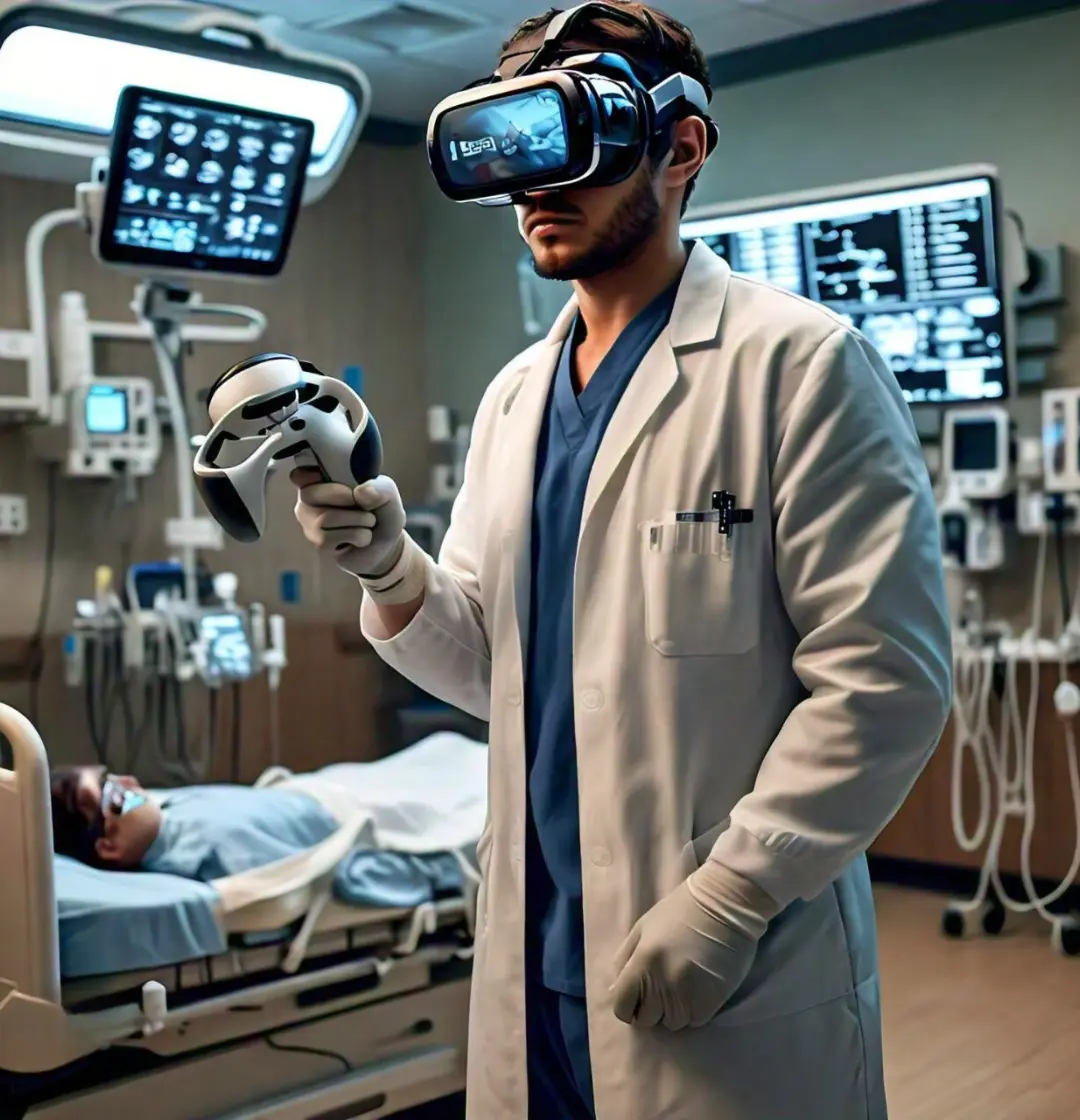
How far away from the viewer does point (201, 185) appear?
337 cm

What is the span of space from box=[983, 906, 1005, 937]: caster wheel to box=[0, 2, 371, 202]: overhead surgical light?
271 cm

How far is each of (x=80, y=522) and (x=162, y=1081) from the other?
7.32 ft

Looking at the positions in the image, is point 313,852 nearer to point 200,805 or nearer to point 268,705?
point 200,805

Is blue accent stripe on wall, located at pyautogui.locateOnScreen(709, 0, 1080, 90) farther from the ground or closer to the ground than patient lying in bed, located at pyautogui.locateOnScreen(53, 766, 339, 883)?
farther from the ground

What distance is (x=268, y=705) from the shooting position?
480 cm

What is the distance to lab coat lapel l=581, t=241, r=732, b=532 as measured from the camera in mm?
1334

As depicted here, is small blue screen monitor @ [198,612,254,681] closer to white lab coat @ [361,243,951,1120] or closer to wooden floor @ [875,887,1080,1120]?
wooden floor @ [875,887,1080,1120]

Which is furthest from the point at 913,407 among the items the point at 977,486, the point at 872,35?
the point at 872,35

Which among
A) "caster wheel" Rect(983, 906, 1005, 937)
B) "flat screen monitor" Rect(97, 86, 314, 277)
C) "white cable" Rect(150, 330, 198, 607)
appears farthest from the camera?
"caster wheel" Rect(983, 906, 1005, 937)

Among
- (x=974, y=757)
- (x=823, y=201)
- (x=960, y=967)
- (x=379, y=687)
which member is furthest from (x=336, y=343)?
(x=960, y=967)

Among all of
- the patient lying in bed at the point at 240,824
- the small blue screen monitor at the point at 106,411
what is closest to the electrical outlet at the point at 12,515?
the small blue screen monitor at the point at 106,411

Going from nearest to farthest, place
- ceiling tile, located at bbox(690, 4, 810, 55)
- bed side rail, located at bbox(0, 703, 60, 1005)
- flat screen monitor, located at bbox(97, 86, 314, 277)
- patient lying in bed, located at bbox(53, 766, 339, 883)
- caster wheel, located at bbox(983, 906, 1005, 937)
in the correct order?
bed side rail, located at bbox(0, 703, 60, 1005), patient lying in bed, located at bbox(53, 766, 339, 883), flat screen monitor, located at bbox(97, 86, 314, 277), caster wheel, located at bbox(983, 906, 1005, 937), ceiling tile, located at bbox(690, 4, 810, 55)

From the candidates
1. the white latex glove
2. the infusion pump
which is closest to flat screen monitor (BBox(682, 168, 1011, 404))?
the infusion pump

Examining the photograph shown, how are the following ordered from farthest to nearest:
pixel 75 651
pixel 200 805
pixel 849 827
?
pixel 75 651 → pixel 200 805 → pixel 849 827
